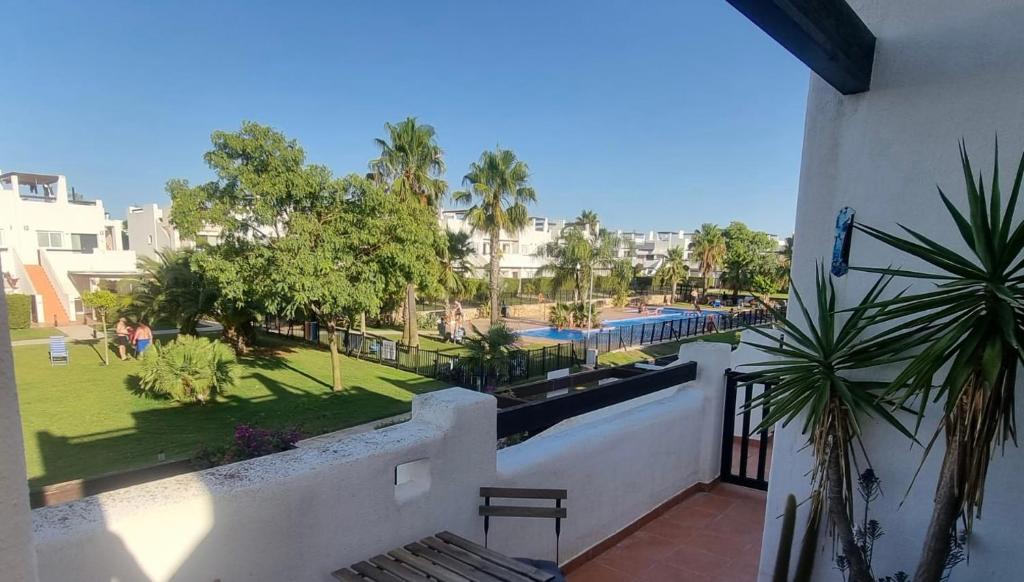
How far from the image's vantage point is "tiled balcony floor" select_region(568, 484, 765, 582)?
3.81 metres

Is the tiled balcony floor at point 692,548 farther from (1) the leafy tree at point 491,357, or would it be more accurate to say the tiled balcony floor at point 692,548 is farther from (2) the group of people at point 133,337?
(2) the group of people at point 133,337

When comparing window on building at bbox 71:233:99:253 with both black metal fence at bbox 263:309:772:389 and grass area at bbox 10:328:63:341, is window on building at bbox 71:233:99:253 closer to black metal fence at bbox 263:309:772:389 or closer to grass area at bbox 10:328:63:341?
grass area at bbox 10:328:63:341

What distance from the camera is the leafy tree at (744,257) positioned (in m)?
47.0

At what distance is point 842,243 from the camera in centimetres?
295

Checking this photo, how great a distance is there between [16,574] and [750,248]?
190ft

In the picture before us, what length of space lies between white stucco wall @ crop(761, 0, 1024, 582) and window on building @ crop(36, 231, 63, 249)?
35.9 m

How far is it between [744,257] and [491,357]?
41086mm

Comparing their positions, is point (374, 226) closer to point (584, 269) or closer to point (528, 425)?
point (528, 425)

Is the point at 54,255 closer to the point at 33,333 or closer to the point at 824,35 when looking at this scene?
the point at 33,333

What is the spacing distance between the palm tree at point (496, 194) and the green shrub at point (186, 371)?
46.0 ft

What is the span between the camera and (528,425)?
3.58 meters

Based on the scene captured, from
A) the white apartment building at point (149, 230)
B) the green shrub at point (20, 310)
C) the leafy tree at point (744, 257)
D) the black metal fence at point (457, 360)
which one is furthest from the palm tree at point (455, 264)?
the leafy tree at point (744, 257)

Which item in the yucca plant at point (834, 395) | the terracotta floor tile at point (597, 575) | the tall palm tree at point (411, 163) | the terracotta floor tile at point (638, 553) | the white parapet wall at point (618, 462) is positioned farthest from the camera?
the tall palm tree at point (411, 163)

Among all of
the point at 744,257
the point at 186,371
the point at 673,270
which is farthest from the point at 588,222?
the point at 186,371
